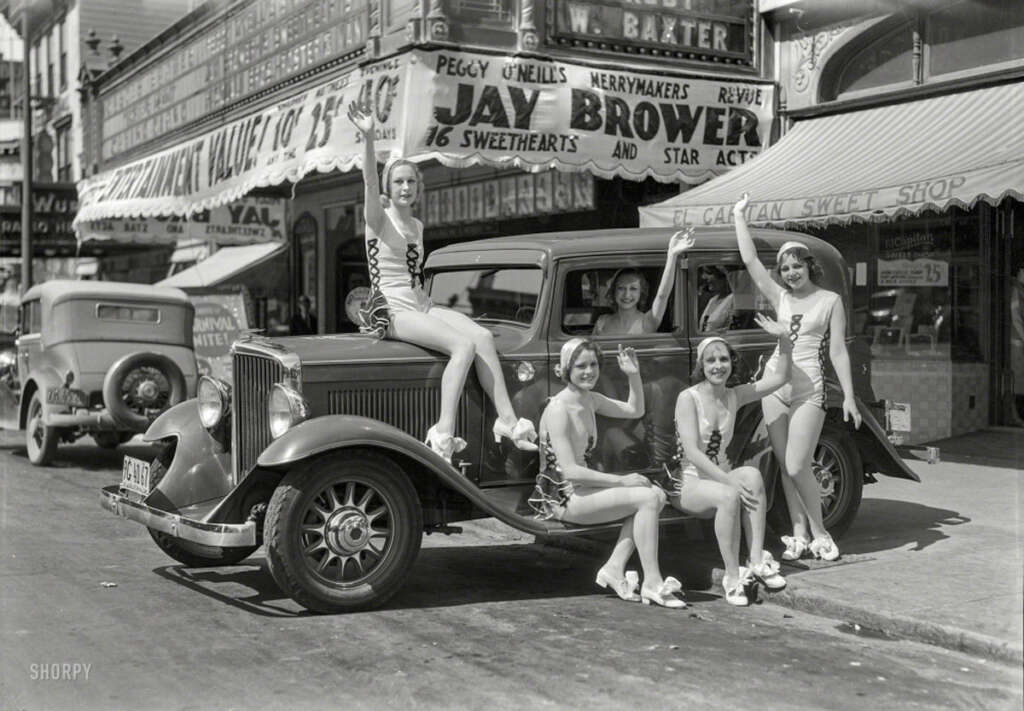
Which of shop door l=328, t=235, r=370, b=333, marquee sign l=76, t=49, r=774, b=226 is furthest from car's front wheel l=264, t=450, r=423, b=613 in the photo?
shop door l=328, t=235, r=370, b=333

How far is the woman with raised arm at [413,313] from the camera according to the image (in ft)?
20.7

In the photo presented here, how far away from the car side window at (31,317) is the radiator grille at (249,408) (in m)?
7.56

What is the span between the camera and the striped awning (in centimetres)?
938

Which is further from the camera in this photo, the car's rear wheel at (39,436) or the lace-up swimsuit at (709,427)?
the car's rear wheel at (39,436)

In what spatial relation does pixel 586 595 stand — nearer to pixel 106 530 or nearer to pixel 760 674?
pixel 760 674

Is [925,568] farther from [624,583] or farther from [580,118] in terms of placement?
[580,118]

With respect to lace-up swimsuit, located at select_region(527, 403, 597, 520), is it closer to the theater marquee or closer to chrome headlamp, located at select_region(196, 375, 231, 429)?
chrome headlamp, located at select_region(196, 375, 231, 429)

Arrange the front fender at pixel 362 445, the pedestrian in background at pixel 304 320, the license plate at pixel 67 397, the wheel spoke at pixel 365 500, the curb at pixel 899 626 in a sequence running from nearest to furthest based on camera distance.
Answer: the curb at pixel 899 626 < the front fender at pixel 362 445 < the wheel spoke at pixel 365 500 < the license plate at pixel 67 397 < the pedestrian in background at pixel 304 320

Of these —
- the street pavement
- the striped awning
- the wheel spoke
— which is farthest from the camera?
the striped awning

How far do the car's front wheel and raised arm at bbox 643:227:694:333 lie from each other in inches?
65.7

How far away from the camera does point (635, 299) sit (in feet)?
22.4

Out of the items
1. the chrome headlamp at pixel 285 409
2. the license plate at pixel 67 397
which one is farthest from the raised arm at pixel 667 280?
the license plate at pixel 67 397

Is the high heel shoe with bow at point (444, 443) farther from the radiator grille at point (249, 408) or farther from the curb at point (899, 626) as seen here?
the curb at point (899, 626)

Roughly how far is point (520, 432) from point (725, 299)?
1.57 m
